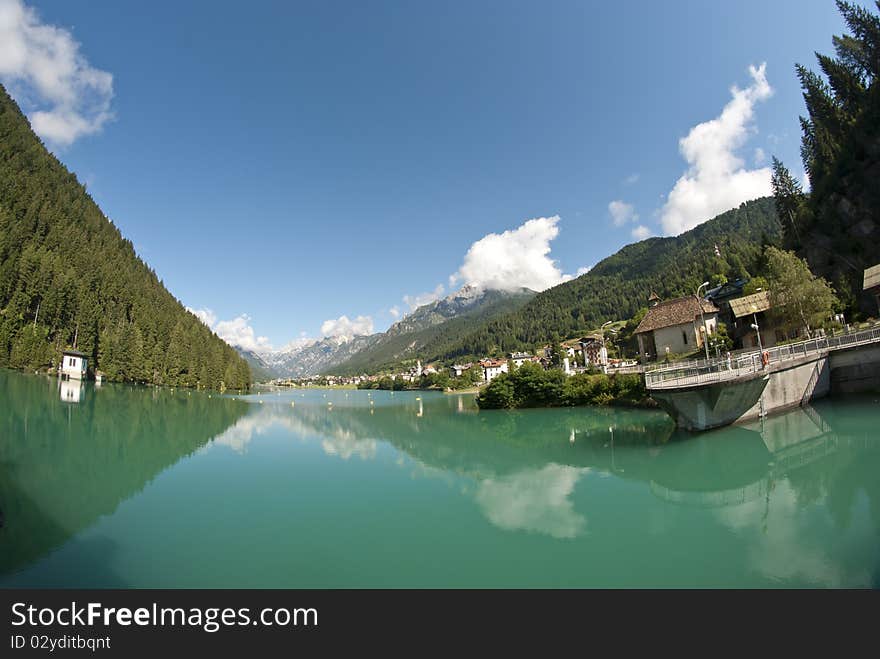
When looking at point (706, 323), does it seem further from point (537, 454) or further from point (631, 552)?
point (631, 552)

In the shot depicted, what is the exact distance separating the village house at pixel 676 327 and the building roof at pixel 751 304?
2822mm

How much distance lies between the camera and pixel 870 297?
3350cm

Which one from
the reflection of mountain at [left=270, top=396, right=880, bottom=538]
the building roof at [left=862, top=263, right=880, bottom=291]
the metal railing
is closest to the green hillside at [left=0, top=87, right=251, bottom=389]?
the reflection of mountain at [left=270, top=396, right=880, bottom=538]

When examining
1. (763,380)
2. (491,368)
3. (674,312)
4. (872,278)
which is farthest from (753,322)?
(491,368)

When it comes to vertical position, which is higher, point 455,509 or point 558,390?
point 558,390

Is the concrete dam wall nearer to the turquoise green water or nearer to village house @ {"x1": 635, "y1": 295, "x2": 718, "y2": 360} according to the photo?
the turquoise green water

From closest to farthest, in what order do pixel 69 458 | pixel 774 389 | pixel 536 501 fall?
pixel 536 501 < pixel 69 458 < pixel 774 389

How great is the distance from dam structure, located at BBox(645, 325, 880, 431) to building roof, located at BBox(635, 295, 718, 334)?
1613cm

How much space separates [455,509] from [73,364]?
70379 mm

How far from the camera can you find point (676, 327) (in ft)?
145

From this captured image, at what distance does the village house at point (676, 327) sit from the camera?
139 ft

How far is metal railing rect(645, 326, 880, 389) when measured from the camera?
2039cm

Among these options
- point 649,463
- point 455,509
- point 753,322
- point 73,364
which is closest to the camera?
point 455,509

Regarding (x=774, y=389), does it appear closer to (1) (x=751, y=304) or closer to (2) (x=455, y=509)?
(1) (x=751, y=304)
